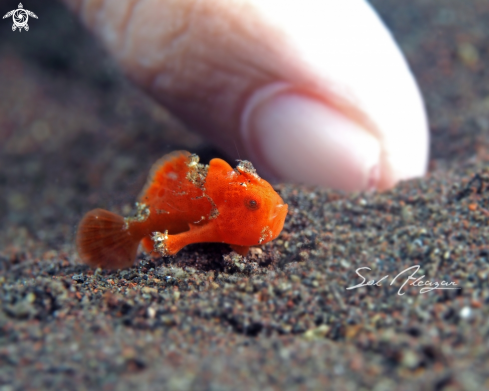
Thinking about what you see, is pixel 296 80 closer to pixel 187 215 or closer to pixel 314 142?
pixel 314 142

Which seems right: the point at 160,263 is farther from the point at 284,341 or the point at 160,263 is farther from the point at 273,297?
the point at 284,341

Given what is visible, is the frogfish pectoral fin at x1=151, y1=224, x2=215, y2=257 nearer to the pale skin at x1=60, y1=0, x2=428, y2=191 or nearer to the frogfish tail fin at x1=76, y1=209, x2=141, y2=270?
the frogfish tail fin at x1=76, y1=209, x2=141, y2=270

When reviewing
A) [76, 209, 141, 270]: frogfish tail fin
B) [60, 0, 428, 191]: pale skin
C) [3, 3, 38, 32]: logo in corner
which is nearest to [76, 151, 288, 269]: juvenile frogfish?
[76, 209, 141, 270]: frogfish tail fin

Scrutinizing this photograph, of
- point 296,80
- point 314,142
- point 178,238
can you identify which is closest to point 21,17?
point 296,80

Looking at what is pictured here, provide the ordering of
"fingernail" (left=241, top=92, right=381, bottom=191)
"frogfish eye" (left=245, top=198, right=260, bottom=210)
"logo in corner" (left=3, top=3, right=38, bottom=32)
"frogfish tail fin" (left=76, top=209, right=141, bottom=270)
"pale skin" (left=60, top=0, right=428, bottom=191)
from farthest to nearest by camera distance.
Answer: "logo in corner" (left=3, top=3, right=38, bottom=32) → "fingernail" (left=241, top=92, right=381, bottom=191) → "pale skin" (left=60, top=0, right=428, bottom=191) → "frogfish tail fin" (left=76, top=209, right=141, bottom=270) → "frogfish eye" (left=245, top=198, right=260, bottom=210)

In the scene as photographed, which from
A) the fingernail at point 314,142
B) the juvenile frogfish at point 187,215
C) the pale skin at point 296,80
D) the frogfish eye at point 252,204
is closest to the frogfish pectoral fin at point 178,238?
the juvenile frogfish at point 187,215
